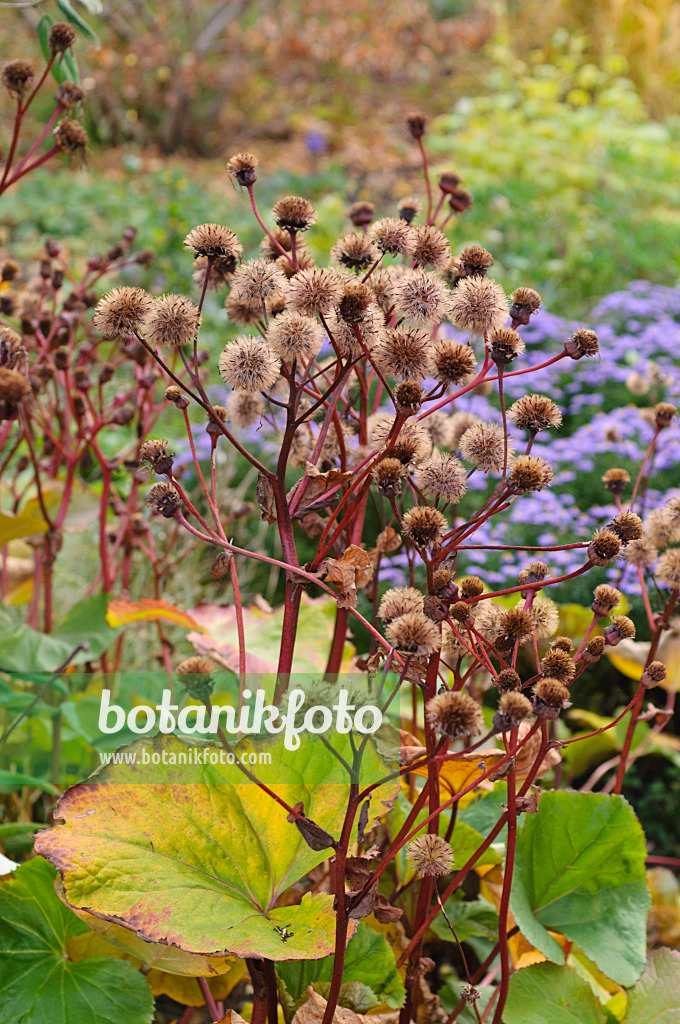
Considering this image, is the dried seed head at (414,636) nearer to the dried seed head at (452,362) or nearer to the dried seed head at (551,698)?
the dried seed head at (551,698)

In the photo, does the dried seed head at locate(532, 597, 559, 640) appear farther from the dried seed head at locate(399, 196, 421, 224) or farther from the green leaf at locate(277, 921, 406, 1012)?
the dried seed head at locate(399, 196, 421, 224)

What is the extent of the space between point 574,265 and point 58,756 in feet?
14.2

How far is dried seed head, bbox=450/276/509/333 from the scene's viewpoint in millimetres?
944

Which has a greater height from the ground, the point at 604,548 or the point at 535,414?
the point at 535,414

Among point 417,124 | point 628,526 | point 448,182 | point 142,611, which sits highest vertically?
point 417,124

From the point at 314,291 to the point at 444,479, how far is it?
0.81 ft

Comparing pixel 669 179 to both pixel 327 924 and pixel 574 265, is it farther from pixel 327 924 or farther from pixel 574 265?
pixel 327 924

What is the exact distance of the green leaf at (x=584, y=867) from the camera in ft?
3.85

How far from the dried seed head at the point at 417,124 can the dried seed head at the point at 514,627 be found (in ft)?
2.69

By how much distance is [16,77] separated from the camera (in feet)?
4.43

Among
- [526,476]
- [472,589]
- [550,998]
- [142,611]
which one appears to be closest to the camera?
[526,476]

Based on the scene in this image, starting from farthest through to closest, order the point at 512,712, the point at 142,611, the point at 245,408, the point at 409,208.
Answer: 1. the point at 142,611
2. the point at 409,208
3. the point at 245,408
4. the point at 512,712

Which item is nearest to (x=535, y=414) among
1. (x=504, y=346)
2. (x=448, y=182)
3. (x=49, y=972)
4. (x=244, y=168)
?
(x=504, y=346)

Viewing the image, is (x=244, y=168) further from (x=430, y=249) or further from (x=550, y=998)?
(x=550, y=998)
